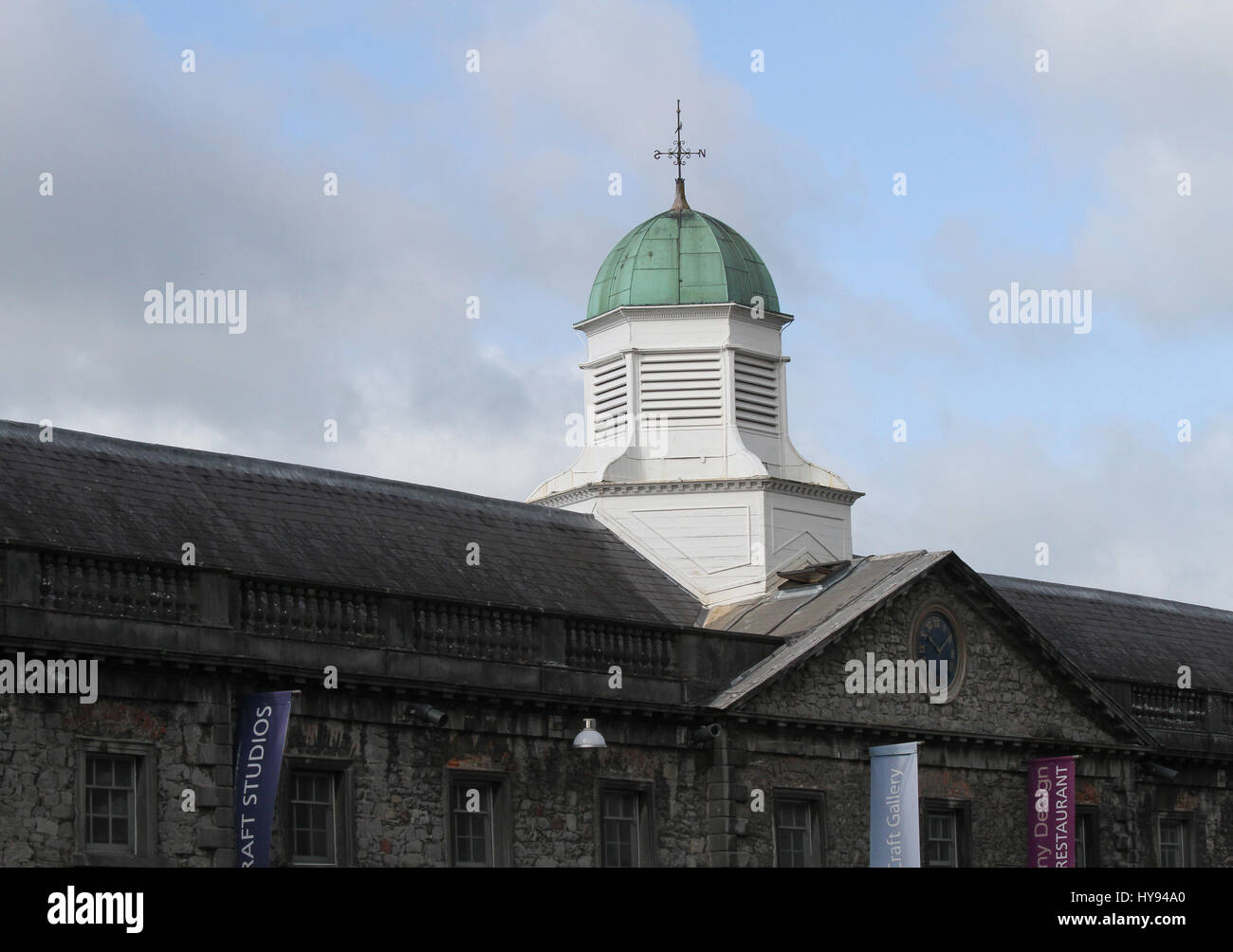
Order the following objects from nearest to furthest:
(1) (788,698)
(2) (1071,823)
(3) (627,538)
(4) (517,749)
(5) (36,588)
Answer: (5) (36,588), (4) (517,749), (1) (788,698), (2) (1071,823), (3) (627,538)

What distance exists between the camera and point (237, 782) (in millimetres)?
29172

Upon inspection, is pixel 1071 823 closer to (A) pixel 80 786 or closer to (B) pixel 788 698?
(B) pixel 788 698

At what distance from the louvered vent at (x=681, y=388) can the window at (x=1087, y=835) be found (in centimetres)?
893

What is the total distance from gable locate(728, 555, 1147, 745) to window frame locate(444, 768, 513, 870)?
3.80 meters

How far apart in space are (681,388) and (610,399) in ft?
4.38

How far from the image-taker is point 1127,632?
152 ft

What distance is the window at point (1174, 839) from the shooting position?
40975mm

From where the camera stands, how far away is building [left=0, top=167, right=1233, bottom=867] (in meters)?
28.7

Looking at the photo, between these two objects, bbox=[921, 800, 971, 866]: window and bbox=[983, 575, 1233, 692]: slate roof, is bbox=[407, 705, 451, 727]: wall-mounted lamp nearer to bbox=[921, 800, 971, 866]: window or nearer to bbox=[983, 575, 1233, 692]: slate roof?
bbox=[921, 800, 971, 866]: window

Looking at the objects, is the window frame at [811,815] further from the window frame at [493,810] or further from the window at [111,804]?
the window at [111,804]

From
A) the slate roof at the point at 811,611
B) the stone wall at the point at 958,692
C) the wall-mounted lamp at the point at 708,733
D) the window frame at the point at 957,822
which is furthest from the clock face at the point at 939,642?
the wall-mounted lamp at the point at 708,733

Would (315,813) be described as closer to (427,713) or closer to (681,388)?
(427,713)

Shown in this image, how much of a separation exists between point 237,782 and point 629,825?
21.6ft

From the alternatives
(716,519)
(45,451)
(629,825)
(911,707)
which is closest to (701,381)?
(716,519)
